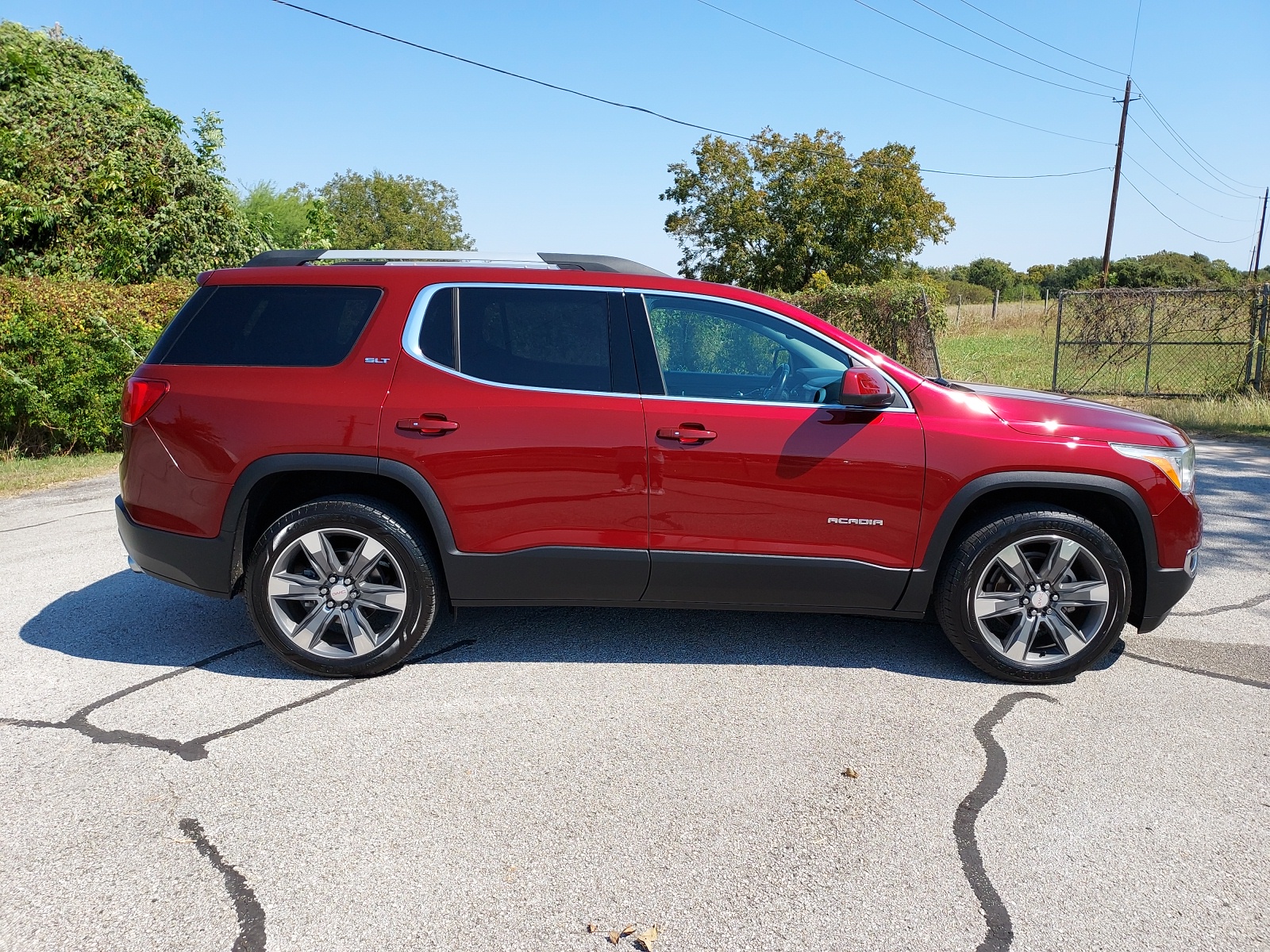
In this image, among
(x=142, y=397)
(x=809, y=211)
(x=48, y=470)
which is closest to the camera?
(x=142, y=397)

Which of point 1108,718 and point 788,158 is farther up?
point 788,158

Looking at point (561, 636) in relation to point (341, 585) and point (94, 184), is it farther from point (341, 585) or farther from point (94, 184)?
point (94, 184)

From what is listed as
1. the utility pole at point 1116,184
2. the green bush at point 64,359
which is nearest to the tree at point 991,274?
the utility pole at point 1116,184

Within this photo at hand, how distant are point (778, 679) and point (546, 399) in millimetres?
1674

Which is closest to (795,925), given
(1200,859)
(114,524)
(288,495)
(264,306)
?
(1200,859)

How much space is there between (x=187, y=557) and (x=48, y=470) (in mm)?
6873

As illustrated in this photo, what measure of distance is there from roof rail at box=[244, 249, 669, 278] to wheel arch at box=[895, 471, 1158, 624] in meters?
1.76

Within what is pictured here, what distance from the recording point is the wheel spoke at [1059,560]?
4.17m

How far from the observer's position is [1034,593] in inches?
165

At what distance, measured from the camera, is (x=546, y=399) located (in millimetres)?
4195

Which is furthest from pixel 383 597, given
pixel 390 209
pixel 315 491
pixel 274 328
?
pixel 390 209

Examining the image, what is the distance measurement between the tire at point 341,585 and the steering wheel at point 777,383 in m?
1.75

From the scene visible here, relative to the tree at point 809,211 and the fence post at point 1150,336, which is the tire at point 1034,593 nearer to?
the fence post at point 1150,336

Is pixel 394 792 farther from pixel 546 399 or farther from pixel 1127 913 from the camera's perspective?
pixel 1127 913
